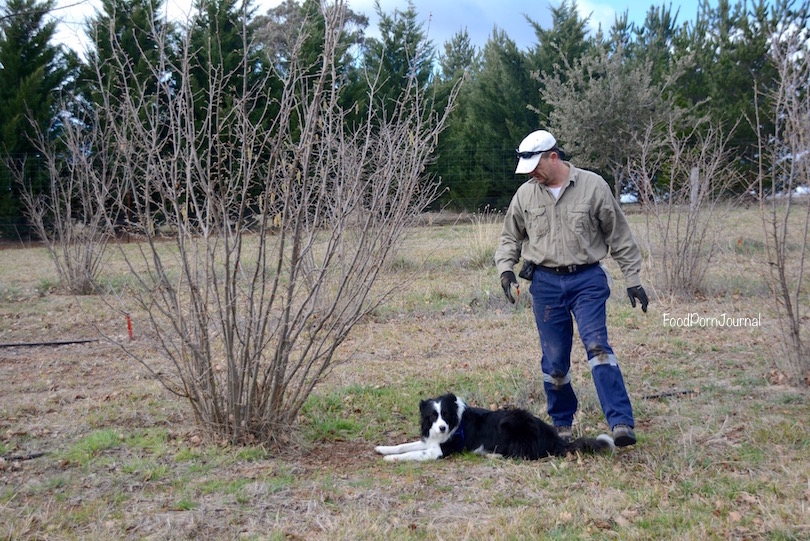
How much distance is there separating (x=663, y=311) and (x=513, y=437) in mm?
5239

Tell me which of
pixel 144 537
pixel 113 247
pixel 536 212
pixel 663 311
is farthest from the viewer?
pixel 113 247

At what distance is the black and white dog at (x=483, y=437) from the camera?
14.9 ft

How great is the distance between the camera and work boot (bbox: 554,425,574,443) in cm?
474

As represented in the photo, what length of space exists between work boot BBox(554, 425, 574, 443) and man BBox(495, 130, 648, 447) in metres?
0.02

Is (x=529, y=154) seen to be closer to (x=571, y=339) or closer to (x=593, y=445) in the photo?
(x=571, y=339)

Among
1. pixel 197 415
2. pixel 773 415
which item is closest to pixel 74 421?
pixel 197 415

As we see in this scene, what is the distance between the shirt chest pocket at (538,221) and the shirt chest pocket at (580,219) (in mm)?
161

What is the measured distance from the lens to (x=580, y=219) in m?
4.61

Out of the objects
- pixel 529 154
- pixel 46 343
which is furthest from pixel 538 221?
pixel 46 343

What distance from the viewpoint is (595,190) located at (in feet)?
15.2

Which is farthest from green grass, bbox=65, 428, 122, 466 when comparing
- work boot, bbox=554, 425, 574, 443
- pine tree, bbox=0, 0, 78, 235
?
pine tree, bbox=0, 0, 78, 235

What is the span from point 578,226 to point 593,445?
129 cm

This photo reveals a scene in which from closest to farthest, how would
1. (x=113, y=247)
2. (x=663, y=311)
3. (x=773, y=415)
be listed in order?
(x=773, y=415)
(x=663, y=311)
(x=113, y=247)

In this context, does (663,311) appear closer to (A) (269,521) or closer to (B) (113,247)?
(A) (269,521)
